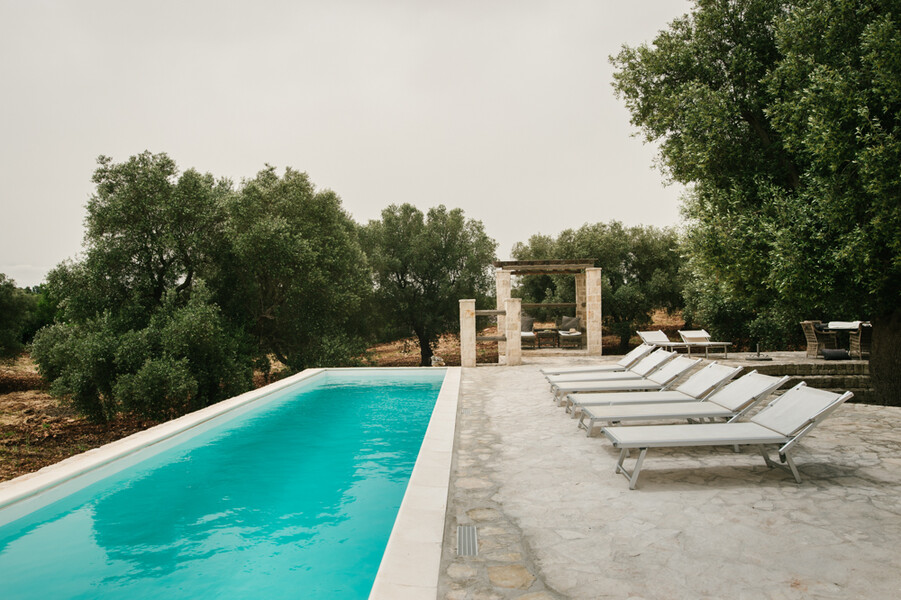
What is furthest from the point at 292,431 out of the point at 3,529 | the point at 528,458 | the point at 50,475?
the point at 528,458

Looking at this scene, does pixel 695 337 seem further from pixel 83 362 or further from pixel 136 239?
pixel 136 239

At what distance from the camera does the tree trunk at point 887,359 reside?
29.0 feet

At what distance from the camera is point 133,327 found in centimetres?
1514

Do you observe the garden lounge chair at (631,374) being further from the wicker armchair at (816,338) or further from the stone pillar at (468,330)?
the wicker armchair at (816,338)

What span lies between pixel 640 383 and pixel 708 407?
180 centimetres

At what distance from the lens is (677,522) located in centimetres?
345

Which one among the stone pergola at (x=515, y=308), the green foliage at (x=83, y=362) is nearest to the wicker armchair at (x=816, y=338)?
the stone pergola at (x=515, y=308)

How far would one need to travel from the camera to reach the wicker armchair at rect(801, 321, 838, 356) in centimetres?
1345

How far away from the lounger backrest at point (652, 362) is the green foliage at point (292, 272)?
11.8 metres

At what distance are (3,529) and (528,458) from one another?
197 inches

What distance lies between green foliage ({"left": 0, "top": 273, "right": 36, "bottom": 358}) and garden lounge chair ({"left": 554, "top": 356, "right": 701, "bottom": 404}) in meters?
24.8

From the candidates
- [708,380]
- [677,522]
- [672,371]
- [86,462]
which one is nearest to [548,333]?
[672,371]

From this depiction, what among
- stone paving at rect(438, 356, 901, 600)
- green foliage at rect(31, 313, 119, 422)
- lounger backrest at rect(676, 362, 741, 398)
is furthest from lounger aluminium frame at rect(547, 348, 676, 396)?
green foliage at rect(31, 313, 119, 422)

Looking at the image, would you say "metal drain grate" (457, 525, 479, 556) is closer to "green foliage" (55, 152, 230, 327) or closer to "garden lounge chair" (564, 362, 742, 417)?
"garden lounge chair" (564, 362, 742, 417)
